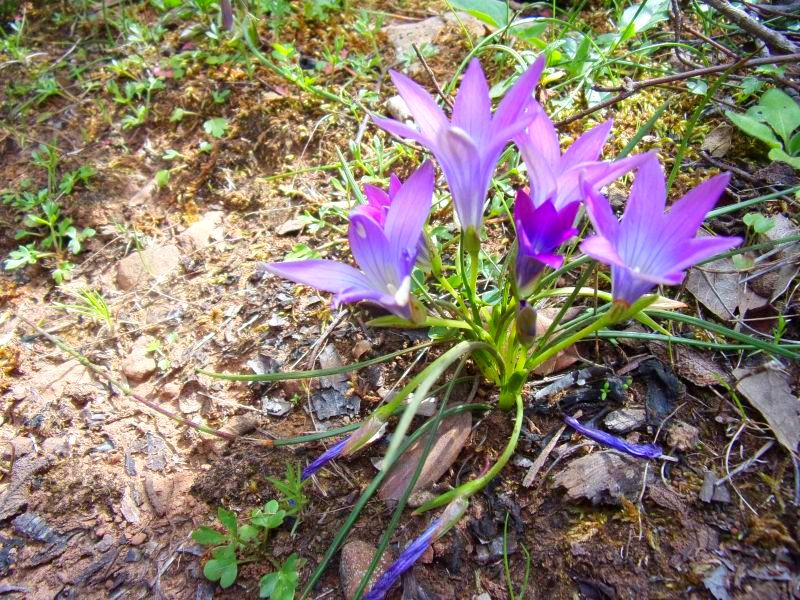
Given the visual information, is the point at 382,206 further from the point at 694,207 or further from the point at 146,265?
the point at 146,265

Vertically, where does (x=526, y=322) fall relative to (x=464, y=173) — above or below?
below

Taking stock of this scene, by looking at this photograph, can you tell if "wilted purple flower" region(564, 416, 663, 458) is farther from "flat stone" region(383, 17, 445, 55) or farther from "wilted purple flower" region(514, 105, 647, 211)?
"flat stone" region(383, 17, 445, 55)

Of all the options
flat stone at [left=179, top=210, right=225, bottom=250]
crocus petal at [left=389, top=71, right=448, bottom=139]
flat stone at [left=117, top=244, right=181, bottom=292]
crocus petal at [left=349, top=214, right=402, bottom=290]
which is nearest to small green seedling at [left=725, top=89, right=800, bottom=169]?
crocus petal at [left=389, top=71, right=448, bottom=139]

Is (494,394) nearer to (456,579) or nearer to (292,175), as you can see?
(456,579)

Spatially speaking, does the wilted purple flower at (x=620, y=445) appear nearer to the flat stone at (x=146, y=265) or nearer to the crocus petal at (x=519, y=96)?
the crocus petal at (x=519, y=96)

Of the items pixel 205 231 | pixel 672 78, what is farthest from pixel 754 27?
pixel 205 231

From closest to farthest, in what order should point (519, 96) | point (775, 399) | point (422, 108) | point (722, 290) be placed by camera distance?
point (519, 96), point (422, 108), point (775, 399), point (722, 290)

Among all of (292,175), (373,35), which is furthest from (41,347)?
(373,35)
